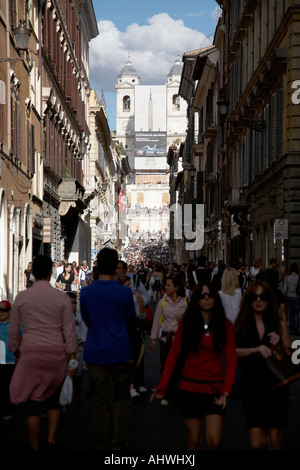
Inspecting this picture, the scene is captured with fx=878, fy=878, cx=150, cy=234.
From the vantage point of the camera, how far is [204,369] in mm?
6109

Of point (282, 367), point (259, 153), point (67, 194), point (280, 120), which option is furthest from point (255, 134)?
point (282, 367)

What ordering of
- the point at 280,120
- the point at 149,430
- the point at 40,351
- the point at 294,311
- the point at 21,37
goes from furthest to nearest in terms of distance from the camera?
the point at 280,120 → the point at 294,311 → the point at 21,37 → the point at 149,430 → the point at 40,351

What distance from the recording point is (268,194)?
26609 millimetres

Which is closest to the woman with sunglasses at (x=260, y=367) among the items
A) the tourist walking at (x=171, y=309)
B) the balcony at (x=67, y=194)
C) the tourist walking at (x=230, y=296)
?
the tourist walking at (x=171, y=309)

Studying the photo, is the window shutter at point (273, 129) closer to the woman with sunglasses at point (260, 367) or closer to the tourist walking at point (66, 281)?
the tourist walking at point (66, 281)

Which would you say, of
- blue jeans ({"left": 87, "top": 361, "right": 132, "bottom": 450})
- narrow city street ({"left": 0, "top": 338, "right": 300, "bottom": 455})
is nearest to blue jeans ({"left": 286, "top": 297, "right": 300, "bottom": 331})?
narrow city street ({"left": 0, "top": 338, "right": 300, "bottom": 455})

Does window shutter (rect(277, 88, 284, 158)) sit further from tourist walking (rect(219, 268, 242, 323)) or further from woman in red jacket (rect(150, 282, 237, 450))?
woman in red jacket (rect(150, 282, 237, 450))

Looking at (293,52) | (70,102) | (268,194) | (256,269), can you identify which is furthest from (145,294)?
(70,102)

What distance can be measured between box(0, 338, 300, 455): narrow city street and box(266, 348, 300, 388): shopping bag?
136cm

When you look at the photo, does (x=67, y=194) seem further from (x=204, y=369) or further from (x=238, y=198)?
(x=204, y=369)

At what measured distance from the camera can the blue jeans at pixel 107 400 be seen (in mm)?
6824

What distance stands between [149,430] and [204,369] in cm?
247

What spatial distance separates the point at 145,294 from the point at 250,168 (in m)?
20.9
